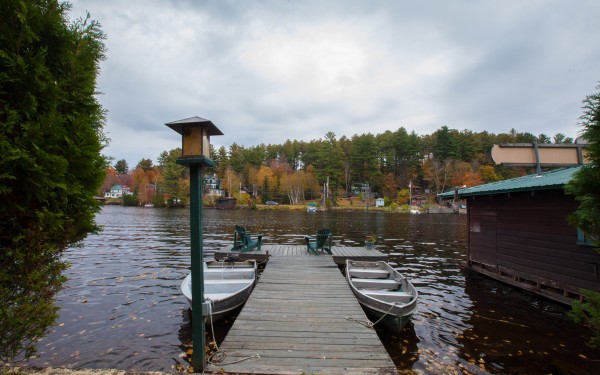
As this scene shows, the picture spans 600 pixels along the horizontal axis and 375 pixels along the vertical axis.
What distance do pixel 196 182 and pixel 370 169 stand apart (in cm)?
8612

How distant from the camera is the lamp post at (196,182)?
4039 millimetres

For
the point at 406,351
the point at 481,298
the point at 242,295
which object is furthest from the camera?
the point at 481,298

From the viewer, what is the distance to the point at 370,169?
8738 cm

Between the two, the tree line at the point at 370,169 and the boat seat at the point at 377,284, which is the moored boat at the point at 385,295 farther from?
the tree line at the point at 370,169

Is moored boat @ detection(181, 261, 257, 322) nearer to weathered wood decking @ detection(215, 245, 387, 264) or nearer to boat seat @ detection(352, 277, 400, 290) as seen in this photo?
weathered wood decking @ detection(215, 245, 387, 264)

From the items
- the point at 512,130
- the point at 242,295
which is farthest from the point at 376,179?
the point at 242,295

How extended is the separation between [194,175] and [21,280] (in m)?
2.06

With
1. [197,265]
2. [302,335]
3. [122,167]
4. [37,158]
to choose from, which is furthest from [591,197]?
[122,167]

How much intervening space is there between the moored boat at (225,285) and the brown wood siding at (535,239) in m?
8.20

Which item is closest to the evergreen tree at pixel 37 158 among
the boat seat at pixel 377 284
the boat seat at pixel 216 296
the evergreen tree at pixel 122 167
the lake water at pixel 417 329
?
the lake water at pixel 417 329

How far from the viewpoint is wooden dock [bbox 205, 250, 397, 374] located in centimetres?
416

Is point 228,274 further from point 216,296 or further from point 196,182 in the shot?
point 196,182

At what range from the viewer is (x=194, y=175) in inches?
161

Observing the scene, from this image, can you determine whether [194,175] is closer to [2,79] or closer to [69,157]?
[69,157]
